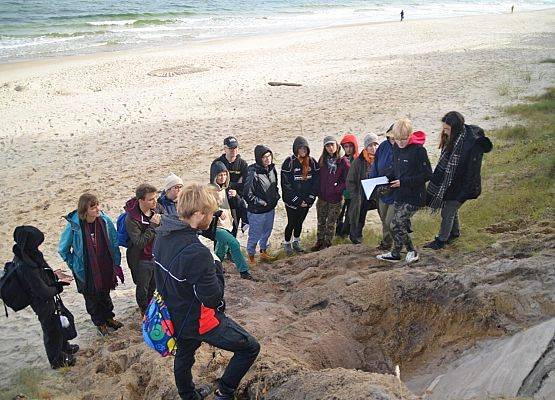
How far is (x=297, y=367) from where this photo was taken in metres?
4.20

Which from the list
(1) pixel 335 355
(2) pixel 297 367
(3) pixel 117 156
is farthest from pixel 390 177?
(3) pixel 117 156

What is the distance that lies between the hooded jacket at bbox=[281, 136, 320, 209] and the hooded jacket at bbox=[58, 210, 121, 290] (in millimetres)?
2628

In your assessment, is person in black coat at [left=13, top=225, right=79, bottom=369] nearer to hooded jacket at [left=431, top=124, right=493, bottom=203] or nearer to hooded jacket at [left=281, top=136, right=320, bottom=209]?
hooded jacket at [left=281, top=136, right=320, bottom=209]

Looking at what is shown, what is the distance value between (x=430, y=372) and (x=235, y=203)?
160 inches

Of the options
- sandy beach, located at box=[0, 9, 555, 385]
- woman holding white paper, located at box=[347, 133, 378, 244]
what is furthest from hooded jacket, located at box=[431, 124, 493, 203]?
sandy beach, located at box=[0, 9, 555, 385]

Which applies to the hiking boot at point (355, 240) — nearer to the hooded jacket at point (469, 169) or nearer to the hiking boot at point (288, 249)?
the hiking boot at point (288, 249)

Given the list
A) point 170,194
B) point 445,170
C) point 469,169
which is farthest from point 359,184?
point 170,194

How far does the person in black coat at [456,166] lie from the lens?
20.9 feet

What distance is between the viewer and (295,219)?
8.06 meters

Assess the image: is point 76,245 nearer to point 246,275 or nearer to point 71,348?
point 71,348

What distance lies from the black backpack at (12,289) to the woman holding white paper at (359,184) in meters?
4.37

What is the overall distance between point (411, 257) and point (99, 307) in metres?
3.83

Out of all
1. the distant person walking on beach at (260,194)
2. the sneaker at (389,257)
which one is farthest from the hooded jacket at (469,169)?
the distant person walking on beach at (260,194)

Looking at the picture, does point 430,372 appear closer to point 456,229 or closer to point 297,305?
point 297,305
